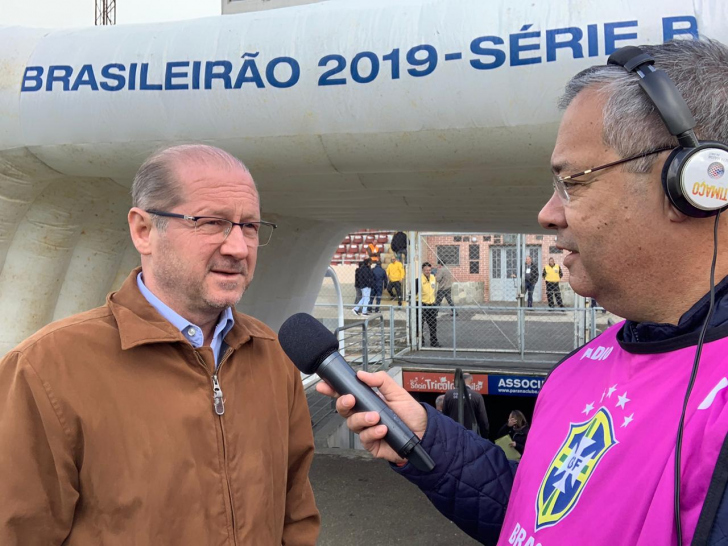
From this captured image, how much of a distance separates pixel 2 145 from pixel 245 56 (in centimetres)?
151

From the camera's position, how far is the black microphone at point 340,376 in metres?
1.19

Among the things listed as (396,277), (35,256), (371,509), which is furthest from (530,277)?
(35,256)

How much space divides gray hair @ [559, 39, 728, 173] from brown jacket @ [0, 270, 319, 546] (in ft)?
3.58

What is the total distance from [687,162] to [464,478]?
85 cm

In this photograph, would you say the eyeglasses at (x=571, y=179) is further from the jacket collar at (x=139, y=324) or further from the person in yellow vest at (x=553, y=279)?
the person in yellow vest at (x=553, y=279)

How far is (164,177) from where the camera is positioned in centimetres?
150

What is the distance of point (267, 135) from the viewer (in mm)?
2820

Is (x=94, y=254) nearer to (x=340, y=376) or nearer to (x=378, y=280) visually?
(x=340, y=376)

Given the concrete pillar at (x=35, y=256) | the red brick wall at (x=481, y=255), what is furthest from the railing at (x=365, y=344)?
the red brick wall at (x=481, y=255)

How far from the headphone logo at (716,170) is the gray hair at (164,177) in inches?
46.5

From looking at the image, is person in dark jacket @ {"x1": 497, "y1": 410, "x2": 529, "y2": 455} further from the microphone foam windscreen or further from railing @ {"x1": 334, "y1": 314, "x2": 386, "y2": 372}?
the microphone foam windscreen

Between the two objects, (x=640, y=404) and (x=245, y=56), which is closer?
(x=640, y=404)

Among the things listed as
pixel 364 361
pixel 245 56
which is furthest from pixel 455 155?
pixel 364 361

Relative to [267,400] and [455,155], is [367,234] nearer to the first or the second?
[455,155]
